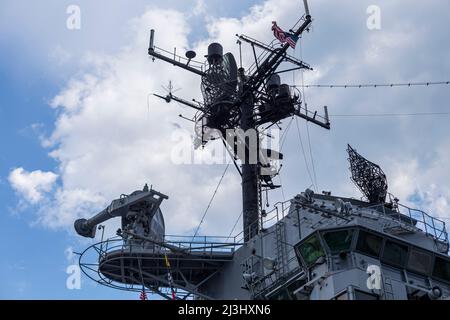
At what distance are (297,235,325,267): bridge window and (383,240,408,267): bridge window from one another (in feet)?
6.71

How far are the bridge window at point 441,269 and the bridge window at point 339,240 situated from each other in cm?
344

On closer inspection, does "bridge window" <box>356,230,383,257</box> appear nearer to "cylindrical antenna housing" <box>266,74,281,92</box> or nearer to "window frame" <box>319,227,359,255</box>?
"window frame" <box>319,227,359,255</box>

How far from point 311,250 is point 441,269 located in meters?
4.47

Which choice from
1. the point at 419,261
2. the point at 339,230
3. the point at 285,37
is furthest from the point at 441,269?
the point at 285,37

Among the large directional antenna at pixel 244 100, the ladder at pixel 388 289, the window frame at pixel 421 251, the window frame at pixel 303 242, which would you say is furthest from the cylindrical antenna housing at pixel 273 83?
the ladder at pixel 388 289

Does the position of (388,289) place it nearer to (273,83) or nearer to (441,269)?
(441,269)

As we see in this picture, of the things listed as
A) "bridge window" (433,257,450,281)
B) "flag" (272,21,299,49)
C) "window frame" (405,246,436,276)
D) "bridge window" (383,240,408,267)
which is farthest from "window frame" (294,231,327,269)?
"flag" (272,21,299,49)

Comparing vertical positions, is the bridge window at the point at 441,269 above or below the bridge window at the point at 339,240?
below

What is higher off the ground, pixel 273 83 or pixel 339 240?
pixel 273 83

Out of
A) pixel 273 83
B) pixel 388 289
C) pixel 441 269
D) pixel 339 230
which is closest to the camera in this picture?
pixel 388 289

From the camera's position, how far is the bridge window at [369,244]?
19.0m

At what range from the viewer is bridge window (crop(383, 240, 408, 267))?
768 inches

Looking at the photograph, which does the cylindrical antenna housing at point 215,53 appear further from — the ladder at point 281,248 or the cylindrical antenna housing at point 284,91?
the ladder at point 281,248

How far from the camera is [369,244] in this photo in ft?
63.0
